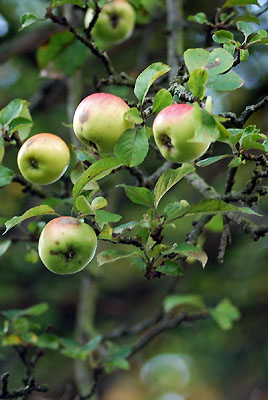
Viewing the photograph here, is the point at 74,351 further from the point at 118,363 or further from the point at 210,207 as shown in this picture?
the point at 210,207

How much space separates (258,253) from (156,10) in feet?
4.85

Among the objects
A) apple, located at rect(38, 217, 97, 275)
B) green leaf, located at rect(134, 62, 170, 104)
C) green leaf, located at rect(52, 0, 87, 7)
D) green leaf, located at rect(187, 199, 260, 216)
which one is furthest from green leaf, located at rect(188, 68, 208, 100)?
green leaf, located at rect(52, 0, 87, 7)

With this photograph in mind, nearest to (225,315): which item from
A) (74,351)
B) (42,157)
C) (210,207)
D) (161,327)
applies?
(161,327)

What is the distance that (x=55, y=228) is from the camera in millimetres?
1024

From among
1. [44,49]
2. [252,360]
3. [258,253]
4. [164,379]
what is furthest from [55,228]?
[164,379]

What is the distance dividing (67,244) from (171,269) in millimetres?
244

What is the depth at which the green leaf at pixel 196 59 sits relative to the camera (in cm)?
85

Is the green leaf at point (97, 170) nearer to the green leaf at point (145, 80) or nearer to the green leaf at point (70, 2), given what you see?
the green leaf at point (145, 80)

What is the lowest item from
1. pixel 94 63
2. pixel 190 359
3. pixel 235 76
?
pixel 190 359

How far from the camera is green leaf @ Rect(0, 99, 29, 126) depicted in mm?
1240

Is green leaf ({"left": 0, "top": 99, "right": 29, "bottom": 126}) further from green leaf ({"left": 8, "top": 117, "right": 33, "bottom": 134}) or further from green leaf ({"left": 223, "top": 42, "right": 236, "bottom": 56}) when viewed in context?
green leaf ({"left": 223, "top": 42, "right": 236, "bottom": 56})

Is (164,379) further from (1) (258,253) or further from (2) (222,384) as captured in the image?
(1) (258,253)

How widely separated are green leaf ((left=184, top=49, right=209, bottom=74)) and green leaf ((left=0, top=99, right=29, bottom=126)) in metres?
0.53

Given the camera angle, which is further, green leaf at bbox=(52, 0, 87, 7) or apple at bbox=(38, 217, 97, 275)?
green leaf at bbox=(52, 0, 87, 7)
